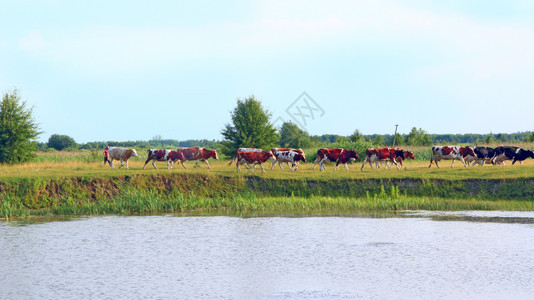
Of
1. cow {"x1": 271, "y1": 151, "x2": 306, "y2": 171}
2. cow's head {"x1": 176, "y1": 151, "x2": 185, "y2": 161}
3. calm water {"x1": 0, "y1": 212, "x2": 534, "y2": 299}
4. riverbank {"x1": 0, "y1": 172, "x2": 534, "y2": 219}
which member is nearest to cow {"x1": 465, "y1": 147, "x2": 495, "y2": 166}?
riverbank {"x1": 0, "y1": 172, "x2": 534, "y2": 219}

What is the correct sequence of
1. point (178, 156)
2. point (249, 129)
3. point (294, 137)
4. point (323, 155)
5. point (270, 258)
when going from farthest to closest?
point (294, 137), point (249, 129), point (323, 155), point (178, 156), point (270, 258)

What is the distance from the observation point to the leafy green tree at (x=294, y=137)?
8800 centimetres

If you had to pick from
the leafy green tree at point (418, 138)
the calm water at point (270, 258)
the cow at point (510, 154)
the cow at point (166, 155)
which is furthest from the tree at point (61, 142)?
the calm water at point (270, 258)

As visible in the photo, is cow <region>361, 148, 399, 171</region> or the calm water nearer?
the calm water

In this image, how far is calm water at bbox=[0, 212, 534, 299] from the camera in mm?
14000

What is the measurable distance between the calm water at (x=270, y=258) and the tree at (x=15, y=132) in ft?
89.4

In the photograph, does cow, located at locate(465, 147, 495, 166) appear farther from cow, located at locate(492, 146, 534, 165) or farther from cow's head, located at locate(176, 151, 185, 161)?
cow's head, located at locate(176, 151, 185, 161)

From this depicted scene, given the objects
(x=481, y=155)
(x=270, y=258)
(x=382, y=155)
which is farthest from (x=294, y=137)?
(x=270, y=258)

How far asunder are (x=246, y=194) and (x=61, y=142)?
111902mm

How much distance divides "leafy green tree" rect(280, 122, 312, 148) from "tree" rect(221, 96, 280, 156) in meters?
29.5

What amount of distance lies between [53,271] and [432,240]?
40.1ft

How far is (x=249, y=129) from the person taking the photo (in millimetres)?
56719

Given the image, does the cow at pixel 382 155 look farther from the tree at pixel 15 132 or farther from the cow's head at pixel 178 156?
the tree at pixel 15 132

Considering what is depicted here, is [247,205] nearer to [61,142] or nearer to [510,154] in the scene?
[510,154]
